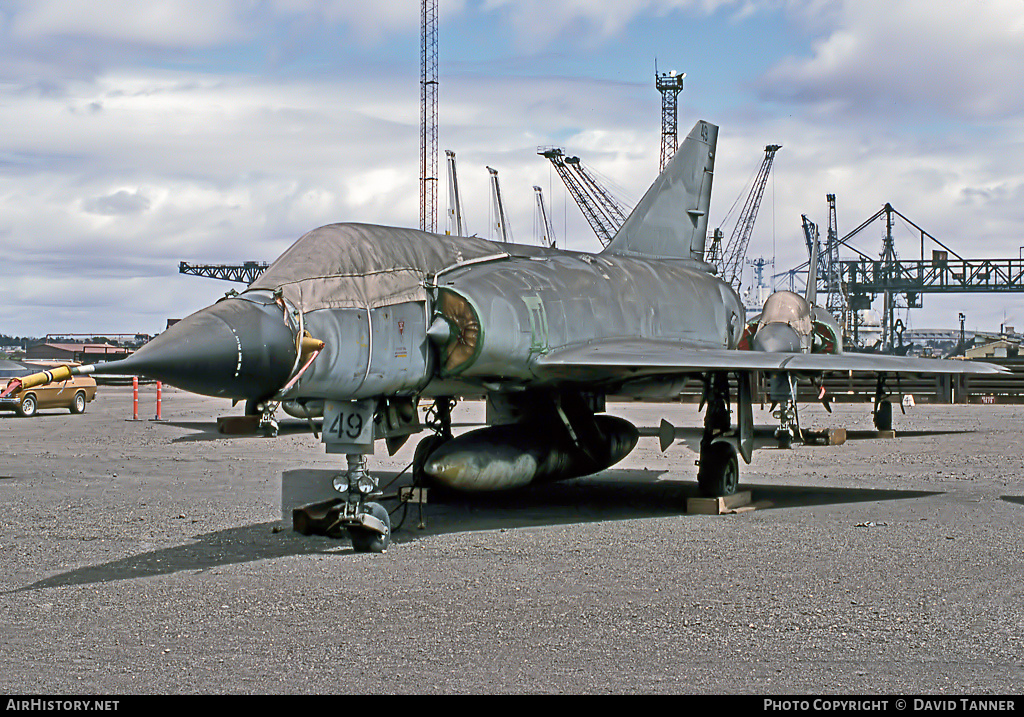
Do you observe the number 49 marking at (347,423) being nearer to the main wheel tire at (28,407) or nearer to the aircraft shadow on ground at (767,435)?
the aircraft shadow on ground at (767,435)

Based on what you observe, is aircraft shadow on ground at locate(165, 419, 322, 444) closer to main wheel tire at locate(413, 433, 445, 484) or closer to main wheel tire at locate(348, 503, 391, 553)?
main wheel tire at locate(413, 433, 445, 484)

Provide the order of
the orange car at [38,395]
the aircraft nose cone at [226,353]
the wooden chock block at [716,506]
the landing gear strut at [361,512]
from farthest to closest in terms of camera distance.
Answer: the orange car at [38,395] → the wooden chock block at [716,506] → the landing gear strut at [361,512] → the aircraft nose cone at [226,353]

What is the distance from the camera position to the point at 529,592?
794 centimetres

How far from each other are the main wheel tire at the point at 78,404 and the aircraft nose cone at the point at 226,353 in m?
28.4

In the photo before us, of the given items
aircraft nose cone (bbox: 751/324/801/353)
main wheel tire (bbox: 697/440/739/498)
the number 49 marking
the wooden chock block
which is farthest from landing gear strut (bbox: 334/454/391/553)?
aircraft nose cone (bbox: 751/324/801/353)

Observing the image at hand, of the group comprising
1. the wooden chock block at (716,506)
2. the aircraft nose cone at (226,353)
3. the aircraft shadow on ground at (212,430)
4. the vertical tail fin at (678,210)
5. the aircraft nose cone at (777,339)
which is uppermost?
the vertical tail fin at (678,210)

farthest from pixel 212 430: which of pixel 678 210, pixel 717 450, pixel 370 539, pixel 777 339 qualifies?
pixel 370 539

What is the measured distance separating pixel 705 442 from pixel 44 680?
947cm

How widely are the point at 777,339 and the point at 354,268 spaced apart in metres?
14.6

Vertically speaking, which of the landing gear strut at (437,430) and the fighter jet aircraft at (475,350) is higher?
the fighter jet aircraft at (475,350)

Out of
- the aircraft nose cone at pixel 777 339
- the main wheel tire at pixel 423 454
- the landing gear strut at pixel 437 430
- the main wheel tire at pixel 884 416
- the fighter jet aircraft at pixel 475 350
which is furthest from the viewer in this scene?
the main wheel tire at pixel 884 416

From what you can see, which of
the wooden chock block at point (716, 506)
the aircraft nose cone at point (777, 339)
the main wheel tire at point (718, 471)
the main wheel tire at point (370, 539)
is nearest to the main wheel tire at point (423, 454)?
the main wheel tire at point (370, 539)

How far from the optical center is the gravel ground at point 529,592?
5.79 m
